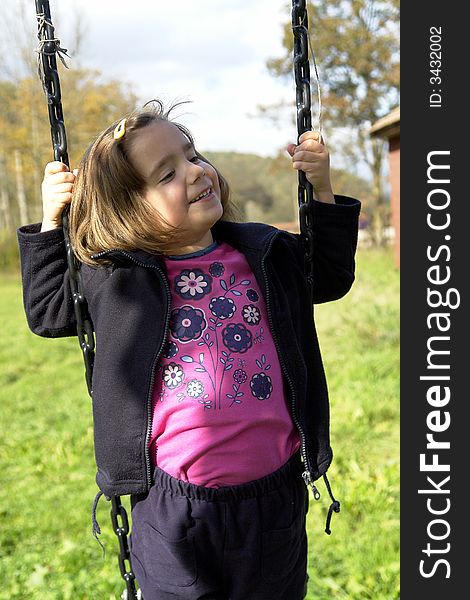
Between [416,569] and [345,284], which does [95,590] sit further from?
[345,284]

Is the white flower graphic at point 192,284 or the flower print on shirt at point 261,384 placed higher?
the white flower graphic at point 192,284

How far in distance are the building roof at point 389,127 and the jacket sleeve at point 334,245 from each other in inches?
417

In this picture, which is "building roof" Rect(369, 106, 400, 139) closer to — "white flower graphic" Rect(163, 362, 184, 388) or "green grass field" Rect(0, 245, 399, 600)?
"green grass field" Rect(0, 245, 399, 600)

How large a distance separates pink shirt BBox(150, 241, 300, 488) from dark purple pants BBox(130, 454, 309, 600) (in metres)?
0.04

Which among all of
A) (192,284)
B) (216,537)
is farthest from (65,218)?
(216,537)

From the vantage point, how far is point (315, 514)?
3.66 meters

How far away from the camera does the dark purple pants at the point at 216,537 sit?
153cm

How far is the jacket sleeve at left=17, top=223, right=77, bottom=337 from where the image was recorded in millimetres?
1706

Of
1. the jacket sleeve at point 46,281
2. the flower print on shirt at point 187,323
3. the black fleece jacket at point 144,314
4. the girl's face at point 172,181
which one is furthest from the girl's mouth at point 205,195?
the jacket sleeve at point 46,281

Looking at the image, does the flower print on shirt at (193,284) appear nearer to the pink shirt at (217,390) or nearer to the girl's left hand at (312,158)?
the pink shirt at (217,390)

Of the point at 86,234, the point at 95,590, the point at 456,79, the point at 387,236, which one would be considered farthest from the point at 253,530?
the point at 387,236

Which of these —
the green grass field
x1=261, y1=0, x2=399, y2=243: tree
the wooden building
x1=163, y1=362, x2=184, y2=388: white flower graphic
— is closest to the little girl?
x1=163, y1=362, x2=184, y2=388: white flower graphic

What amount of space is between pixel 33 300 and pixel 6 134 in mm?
24013

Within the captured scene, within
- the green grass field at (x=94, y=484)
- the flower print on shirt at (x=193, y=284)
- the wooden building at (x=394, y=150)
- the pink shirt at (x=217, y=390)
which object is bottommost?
the green grass field at (x=94, y=484)
